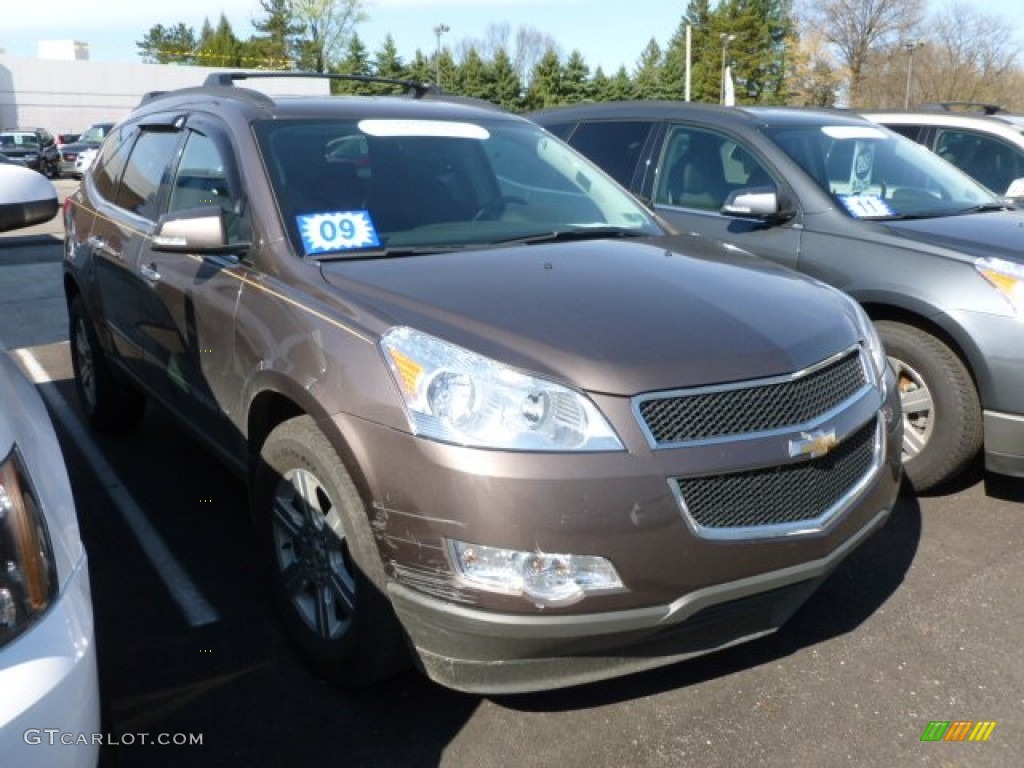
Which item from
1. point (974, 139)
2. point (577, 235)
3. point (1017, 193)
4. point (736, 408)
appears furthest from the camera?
point (974, 139)

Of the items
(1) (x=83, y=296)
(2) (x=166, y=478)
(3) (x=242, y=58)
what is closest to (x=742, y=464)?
(2) (x=166, y=478)

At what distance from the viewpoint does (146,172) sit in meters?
4.52

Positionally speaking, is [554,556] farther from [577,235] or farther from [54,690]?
[577,235]

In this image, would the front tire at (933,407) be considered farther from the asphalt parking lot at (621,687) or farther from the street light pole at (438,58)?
the street light pole at (438,58)

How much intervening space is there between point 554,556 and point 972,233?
3231mm

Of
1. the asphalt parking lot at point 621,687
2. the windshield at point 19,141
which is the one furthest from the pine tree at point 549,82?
the asphalt parking lot at point 621,687

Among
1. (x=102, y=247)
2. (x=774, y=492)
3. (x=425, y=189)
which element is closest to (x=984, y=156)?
(x=425, y=189)

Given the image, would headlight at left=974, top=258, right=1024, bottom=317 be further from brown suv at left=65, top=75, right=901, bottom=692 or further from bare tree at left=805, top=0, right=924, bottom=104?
bare tree at left=805, top=0, right=924, bottom=104

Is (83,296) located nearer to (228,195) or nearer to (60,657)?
(228,195)

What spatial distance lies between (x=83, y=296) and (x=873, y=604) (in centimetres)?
418

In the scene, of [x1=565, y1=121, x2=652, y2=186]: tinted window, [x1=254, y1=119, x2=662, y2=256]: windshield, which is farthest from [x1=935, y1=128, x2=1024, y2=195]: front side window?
A: [x1=254, y1=119, x2=662, y2=256]: windshield

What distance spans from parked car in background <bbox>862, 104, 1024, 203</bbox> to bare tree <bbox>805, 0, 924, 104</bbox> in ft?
204

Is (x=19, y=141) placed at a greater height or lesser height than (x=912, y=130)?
lesser

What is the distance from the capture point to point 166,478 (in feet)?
15.8
